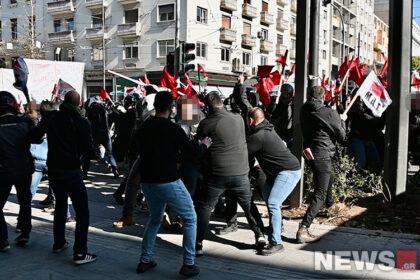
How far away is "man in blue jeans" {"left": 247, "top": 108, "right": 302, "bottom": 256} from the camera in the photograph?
4.96 m

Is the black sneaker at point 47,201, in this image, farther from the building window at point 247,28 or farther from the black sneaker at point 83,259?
the building window at point 247,28

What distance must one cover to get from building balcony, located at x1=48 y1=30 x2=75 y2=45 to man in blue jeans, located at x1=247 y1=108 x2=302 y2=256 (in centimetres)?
3842

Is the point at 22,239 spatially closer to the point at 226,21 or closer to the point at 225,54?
the point at 225,54

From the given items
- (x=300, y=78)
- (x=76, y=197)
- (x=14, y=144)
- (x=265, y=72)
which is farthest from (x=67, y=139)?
(x=265, y=72)

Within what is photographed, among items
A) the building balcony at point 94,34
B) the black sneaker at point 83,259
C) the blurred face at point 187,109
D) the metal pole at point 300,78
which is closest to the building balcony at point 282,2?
the building balcony at point 94,34

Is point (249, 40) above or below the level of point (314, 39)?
above

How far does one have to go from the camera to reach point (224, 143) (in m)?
4.70

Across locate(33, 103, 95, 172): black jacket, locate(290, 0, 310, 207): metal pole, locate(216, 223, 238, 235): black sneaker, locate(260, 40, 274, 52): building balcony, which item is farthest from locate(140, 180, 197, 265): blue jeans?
locate(260, 40, 274, 52): building balcony

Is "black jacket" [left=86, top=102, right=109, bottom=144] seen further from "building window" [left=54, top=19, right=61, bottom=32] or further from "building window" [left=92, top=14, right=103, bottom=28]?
"building window" [left=54, top=19, right=61, bottom=32]

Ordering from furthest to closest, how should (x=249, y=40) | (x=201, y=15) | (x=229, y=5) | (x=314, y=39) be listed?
(x=249, y=40) < (x=229, y=5) < (x=201, y=15) < (x=314, y=39)

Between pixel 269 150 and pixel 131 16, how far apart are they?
115 ft

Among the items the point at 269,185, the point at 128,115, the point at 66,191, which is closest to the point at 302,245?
the point at 269,185

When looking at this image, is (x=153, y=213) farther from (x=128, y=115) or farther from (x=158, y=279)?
(x=128, y=115)

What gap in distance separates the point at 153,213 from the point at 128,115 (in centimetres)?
506
